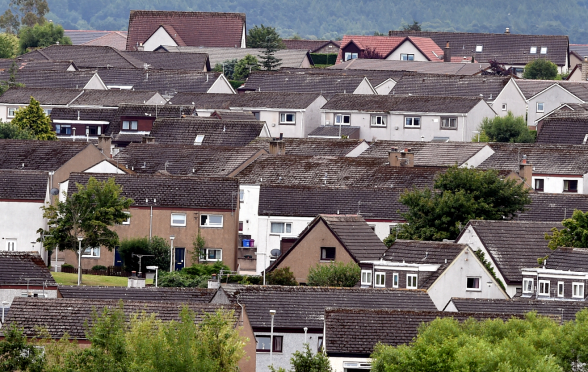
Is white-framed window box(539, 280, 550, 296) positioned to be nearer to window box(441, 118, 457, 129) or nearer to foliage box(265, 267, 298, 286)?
foliage box(265, 267, 298, 286)

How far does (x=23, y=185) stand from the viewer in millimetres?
69812

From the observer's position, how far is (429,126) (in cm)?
10319

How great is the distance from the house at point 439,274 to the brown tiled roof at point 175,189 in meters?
15.4

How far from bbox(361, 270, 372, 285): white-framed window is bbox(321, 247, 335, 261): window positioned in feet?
13.3

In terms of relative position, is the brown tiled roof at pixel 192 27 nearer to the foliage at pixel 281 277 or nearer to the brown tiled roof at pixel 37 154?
the brown tiled roof at pixel 37 154

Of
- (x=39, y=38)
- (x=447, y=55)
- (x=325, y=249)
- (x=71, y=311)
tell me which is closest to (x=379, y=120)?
(x=447, y=55)

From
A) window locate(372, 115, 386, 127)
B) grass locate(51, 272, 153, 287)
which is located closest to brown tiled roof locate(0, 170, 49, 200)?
grass locate(51, 272, 153, 287)

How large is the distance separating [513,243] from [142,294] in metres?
16.3

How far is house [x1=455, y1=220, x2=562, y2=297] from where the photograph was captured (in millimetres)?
57750

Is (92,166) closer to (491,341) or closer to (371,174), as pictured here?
(371,174)

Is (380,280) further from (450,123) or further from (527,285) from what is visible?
(450,123)

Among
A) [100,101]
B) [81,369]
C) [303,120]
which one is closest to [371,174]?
[303,120]

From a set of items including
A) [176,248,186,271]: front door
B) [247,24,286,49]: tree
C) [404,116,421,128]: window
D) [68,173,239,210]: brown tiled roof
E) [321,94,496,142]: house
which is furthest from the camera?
[247,24,286,49]: tree

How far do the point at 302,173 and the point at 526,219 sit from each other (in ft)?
49.2
